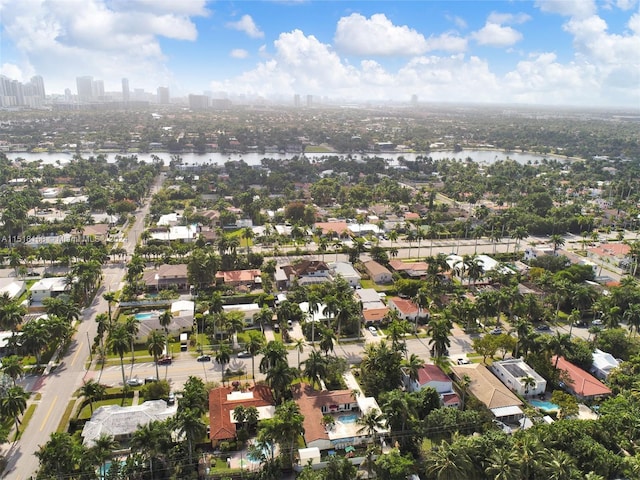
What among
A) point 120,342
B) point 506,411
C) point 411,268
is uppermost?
point 120,342

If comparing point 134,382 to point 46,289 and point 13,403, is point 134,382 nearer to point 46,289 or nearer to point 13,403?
point 13,403

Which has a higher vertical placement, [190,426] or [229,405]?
[190,426]

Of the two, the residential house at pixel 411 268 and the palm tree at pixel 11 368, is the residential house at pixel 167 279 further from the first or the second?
the residential house at pixel 411 268

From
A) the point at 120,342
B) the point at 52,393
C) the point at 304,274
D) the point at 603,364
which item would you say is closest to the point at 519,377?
the point at 603,364

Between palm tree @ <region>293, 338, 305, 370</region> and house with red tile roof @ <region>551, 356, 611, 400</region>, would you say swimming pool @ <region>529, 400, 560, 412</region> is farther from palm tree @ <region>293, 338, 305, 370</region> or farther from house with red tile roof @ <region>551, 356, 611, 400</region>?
palm tree @ <region>293, 338, 305, 370</region>

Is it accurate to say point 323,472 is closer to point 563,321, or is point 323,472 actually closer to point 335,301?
point 335,301

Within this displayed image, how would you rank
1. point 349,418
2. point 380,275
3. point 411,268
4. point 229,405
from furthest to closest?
point 411,268
point 380,275
point 349,418
point 229,405

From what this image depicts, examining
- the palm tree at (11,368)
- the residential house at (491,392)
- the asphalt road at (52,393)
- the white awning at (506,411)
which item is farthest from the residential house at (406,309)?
the palm tree at (11,368)
